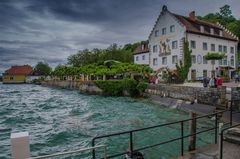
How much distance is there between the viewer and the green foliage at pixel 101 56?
204ft

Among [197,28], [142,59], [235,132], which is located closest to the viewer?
[235,132]

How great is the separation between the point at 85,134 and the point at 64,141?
4.75 ft

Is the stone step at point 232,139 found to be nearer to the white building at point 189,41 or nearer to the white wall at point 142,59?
the white building at point 189,41

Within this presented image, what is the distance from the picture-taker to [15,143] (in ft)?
13.1

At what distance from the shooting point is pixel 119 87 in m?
33.2

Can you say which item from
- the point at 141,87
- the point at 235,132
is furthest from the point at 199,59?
the point at 235,132

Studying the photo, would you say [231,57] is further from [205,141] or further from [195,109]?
[205,141]

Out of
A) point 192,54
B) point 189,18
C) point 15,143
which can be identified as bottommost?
point 15,143

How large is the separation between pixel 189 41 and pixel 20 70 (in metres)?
97.7

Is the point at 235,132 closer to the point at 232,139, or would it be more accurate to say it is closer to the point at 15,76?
the point at 232,139

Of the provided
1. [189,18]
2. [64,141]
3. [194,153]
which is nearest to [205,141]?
[194,153]

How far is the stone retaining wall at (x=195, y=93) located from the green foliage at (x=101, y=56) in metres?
31.1

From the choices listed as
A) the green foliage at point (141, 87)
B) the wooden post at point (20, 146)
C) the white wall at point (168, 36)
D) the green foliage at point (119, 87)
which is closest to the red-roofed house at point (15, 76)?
the green foliage at point (119, 87)

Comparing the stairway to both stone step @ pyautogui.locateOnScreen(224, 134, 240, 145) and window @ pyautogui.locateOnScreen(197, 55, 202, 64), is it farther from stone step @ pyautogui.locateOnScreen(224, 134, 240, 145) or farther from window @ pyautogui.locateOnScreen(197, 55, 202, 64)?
window @ pyautogui.locateOnScreen(197, 55, 202, 64)
